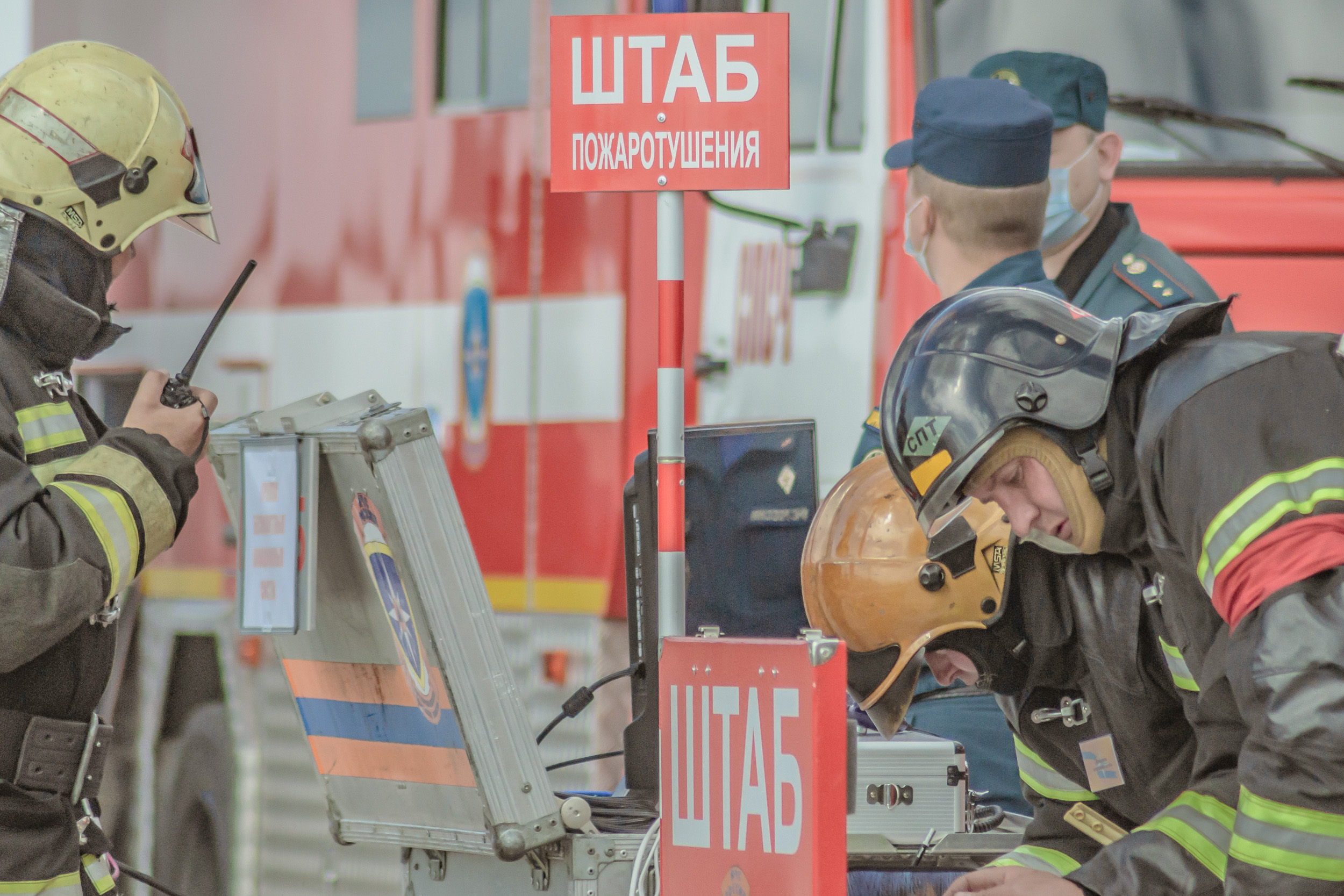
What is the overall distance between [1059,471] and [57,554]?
1.45 m

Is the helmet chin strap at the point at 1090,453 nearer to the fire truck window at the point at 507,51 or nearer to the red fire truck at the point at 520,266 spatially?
the red fire truck at the point at 520,266

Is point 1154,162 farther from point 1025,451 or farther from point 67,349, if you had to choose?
point 67,349

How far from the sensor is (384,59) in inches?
163

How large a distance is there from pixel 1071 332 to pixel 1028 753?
0.86 metres

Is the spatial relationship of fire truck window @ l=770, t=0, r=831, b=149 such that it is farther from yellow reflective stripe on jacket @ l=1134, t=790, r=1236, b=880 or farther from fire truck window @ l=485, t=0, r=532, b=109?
yellow reflective stripe on jacket @ l=1134, t=790, r=1236, b=880

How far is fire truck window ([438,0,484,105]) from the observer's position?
4.01 meters

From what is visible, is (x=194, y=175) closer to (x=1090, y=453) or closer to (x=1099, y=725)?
(x=1090, y=453)

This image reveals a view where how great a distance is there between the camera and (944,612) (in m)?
2.43

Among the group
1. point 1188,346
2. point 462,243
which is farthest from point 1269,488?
point 462,243

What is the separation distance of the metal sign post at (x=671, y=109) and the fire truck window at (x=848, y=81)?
997mm

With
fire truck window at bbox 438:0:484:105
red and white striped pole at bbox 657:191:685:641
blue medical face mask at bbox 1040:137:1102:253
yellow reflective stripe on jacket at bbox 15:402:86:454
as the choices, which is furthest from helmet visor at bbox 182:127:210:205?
blue medical face mask at bbox 1040:137:1102:253

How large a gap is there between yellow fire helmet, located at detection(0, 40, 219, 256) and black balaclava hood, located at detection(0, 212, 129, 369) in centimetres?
3

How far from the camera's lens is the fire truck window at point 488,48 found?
3.94 m

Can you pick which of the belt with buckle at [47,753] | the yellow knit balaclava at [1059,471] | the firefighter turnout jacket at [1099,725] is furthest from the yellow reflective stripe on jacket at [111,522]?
the firefighter turnout jacket at [1099,725]
